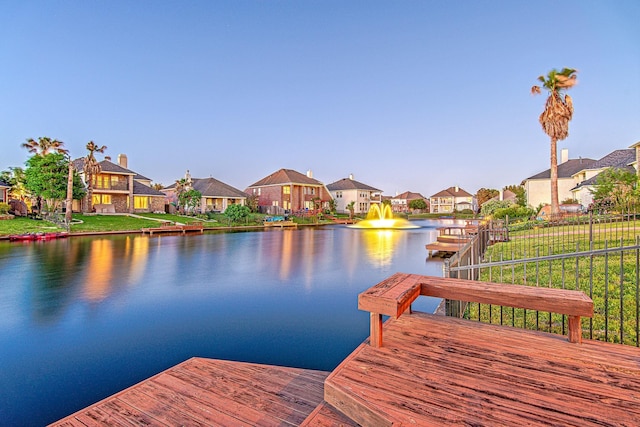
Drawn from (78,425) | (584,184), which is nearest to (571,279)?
(78,425)

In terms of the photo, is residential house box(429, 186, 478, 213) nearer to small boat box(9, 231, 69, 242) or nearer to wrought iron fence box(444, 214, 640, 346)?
wrought iron fence box(444, 214, 640, 346)

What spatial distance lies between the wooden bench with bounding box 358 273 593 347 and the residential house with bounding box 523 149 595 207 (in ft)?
136

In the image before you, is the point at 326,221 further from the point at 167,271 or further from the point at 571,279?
the point at 571,279

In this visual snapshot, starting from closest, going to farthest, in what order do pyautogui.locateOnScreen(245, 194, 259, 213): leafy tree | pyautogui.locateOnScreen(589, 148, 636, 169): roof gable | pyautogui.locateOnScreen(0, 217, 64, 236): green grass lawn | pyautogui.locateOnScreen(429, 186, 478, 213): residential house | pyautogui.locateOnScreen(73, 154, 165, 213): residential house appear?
pyautogui.locateOnScreen(0, 217, 64, 236): green grass lawn → pyautogui.locateOnScreen(589, 148, 636, 169): roof gable → pyautogui.locateOnScreen(73, 154, 165, 213): residential house → pyautogui.locateOnScreen(245, 194, 259, 213): leafy tree → pyautogui.locateOnScreen(429, 186, 478, 213): residential house

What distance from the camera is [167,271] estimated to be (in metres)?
13.0

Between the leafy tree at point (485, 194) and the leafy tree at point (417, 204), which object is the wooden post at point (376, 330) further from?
the leafy tree at point (485, 194)

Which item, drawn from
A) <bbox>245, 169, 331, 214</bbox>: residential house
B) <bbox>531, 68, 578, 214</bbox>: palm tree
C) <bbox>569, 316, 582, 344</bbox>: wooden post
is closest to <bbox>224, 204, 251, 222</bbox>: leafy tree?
<bbox>245, 169, 331, 214</bbox>: residential house

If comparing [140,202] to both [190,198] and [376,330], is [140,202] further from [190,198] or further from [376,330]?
[376,330]

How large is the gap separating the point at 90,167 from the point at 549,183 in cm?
5206

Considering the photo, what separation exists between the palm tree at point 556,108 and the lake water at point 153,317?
1682cm

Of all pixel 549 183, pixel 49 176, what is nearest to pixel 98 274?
pixel 49 176

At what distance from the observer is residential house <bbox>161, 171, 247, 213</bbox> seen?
154 ft

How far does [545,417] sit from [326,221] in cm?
4456

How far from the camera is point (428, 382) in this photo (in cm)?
231
